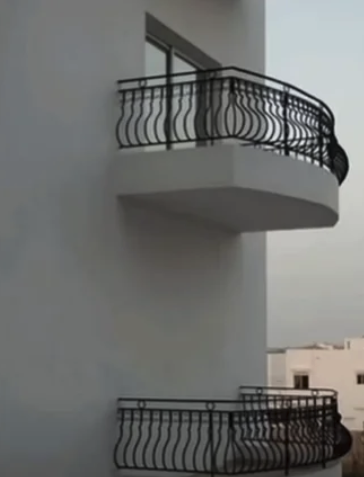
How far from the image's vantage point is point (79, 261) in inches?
335

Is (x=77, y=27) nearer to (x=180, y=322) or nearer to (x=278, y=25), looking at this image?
(x=180, y=322)

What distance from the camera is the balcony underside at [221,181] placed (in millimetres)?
8797

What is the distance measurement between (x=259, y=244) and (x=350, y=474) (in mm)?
16739

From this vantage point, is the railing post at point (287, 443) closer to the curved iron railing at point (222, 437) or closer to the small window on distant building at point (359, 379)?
the curved iron railing at point (222, 437)

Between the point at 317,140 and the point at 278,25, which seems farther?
the point at 278,25

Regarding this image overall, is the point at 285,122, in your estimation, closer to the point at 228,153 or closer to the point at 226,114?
the point at 226,114

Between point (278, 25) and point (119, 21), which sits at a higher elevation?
point (278, 25)

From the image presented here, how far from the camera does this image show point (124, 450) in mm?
8938

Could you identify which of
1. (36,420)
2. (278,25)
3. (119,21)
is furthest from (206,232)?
(278,25)

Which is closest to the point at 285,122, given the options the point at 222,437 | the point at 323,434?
the point at 323,434

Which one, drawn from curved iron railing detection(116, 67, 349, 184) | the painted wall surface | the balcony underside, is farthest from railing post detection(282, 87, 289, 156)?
the painted wall surface

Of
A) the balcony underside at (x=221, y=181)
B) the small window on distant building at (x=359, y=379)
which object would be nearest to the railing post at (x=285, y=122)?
the balcony underside at (x=221, y=181)

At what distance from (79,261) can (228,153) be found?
1692 mm

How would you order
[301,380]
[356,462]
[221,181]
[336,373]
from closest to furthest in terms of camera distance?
[221,181] → [356,462] → [336,373] → [301,380]
